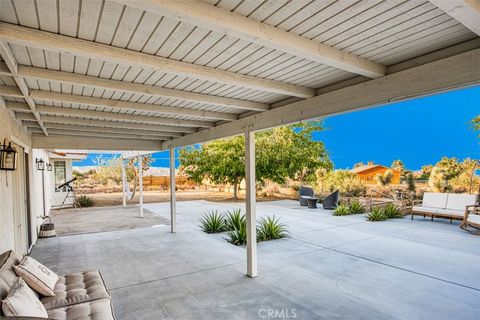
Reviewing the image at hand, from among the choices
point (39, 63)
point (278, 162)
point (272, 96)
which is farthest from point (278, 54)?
point (278, 162)

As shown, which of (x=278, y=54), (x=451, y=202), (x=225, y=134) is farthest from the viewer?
(x=451, y=202)

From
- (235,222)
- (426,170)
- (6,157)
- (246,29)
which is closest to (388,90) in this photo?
(246,29)

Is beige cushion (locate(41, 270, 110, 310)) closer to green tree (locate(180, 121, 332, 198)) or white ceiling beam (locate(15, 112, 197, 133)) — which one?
white ceiling beam (locate(15, 112, 197, 133))

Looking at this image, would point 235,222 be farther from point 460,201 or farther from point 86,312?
point 460,201

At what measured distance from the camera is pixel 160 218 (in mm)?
10094

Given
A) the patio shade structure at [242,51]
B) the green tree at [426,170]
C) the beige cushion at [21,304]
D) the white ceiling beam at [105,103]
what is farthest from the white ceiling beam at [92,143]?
the green tree at [426,170]

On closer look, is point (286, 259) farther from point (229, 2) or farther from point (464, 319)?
point (229, 2)

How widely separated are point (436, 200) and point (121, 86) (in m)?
9.63

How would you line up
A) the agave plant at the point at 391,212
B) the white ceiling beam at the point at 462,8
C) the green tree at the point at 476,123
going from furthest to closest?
the green tree at the point at 476,123 < the agave plant at the point at 391,212 < the white ceiling beam at the point at 462,8

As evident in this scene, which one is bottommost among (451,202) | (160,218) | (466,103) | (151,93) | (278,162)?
Answer: (160,218)

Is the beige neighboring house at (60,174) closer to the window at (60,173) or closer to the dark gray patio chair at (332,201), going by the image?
the window at (60,173)

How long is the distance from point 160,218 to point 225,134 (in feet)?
19.8

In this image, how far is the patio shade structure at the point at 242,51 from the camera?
169 cm

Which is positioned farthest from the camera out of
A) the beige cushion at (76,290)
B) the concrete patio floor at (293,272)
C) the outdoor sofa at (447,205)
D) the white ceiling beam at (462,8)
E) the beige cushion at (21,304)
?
the outdoor sofa at (447,205)
